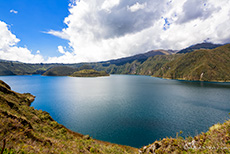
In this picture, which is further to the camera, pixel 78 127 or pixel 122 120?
pixel 122 120

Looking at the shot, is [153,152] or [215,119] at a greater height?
[153,152]

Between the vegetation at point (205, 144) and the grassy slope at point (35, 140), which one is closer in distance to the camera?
the vegetation at point (205, 144)

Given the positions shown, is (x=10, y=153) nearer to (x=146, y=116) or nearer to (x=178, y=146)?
(x=178, y=146)

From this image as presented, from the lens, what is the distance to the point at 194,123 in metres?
43.5

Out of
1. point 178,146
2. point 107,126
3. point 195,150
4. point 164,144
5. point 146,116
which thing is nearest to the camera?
point 195,150

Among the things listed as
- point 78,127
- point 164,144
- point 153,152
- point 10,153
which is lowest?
point 78,127

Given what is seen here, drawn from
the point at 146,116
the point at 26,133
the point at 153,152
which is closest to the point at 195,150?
the point at 153,152

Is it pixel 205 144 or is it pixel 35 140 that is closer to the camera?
pixel 205 144

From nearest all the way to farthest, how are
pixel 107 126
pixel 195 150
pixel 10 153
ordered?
pixel 10 153, pixel 195 150, pixel 107 126

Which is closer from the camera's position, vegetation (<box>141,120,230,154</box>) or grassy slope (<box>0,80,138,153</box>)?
vegetation (<box>141,120,230,154</box>)

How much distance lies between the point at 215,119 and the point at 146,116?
3049 centimetres

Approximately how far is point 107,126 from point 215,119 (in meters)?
49.1

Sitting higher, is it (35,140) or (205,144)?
(205,144)

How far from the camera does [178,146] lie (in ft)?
52.9
